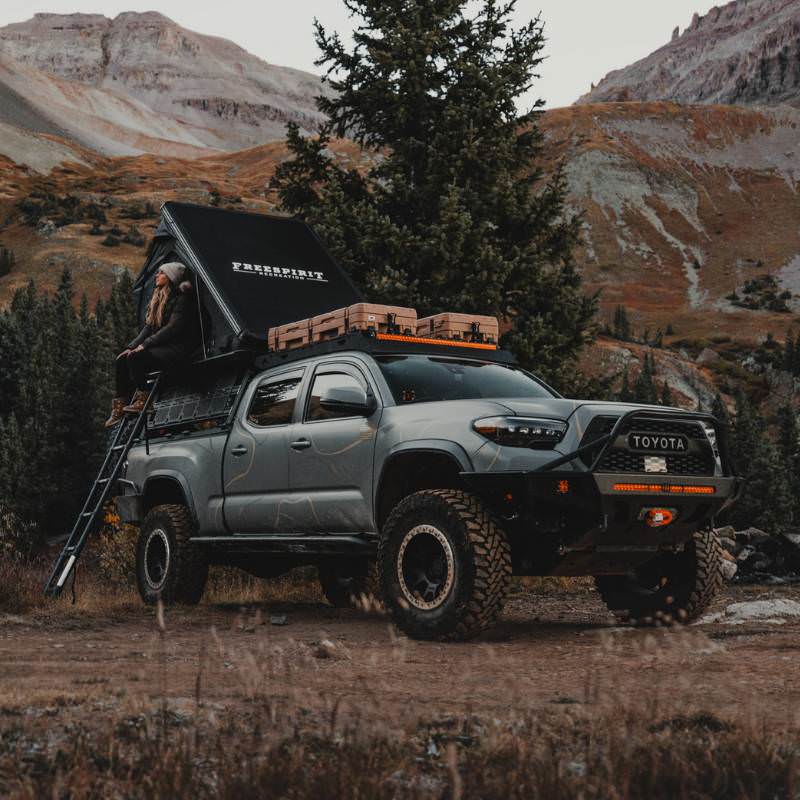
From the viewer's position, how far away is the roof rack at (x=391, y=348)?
8180 mm

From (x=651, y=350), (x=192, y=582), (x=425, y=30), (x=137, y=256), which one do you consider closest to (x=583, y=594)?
(x=192, y=582)

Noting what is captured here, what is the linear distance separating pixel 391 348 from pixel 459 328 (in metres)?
1.04

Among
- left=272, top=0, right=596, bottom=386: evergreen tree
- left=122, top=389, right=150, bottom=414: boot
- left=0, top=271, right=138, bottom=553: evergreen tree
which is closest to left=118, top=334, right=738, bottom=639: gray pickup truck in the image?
left=122, top=389, right=150, bottom=414: boot

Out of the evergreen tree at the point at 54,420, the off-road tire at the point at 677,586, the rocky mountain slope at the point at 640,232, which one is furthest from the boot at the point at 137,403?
the rocky mountain slope at the point at 640,232

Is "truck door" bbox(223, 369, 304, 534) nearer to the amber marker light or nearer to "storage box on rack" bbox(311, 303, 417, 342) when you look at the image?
"storage box on rack" bbox(311, 303, 417, 342)

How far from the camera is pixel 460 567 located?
6.57 meters

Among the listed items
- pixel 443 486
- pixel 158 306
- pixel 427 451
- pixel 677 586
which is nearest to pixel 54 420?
pixel 158 306

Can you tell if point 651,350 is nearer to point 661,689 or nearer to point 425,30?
point 425,30

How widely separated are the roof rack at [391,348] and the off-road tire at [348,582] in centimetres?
250

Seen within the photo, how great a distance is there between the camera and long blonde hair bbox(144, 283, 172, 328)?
1056cm

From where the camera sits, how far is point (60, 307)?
172 feet

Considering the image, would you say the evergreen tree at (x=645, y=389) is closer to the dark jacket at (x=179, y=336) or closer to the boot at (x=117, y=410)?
the boot at (x=117, y=410)

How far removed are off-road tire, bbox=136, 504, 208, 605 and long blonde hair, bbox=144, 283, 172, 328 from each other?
2048 millimetres

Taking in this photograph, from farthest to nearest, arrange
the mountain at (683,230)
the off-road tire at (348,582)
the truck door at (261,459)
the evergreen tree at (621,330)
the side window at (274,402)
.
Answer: the mountain at (683,230), the evergreen tree at (621,330), the off-road tire at (348,582), the side window at (274,402), the truck door at (261,459)
